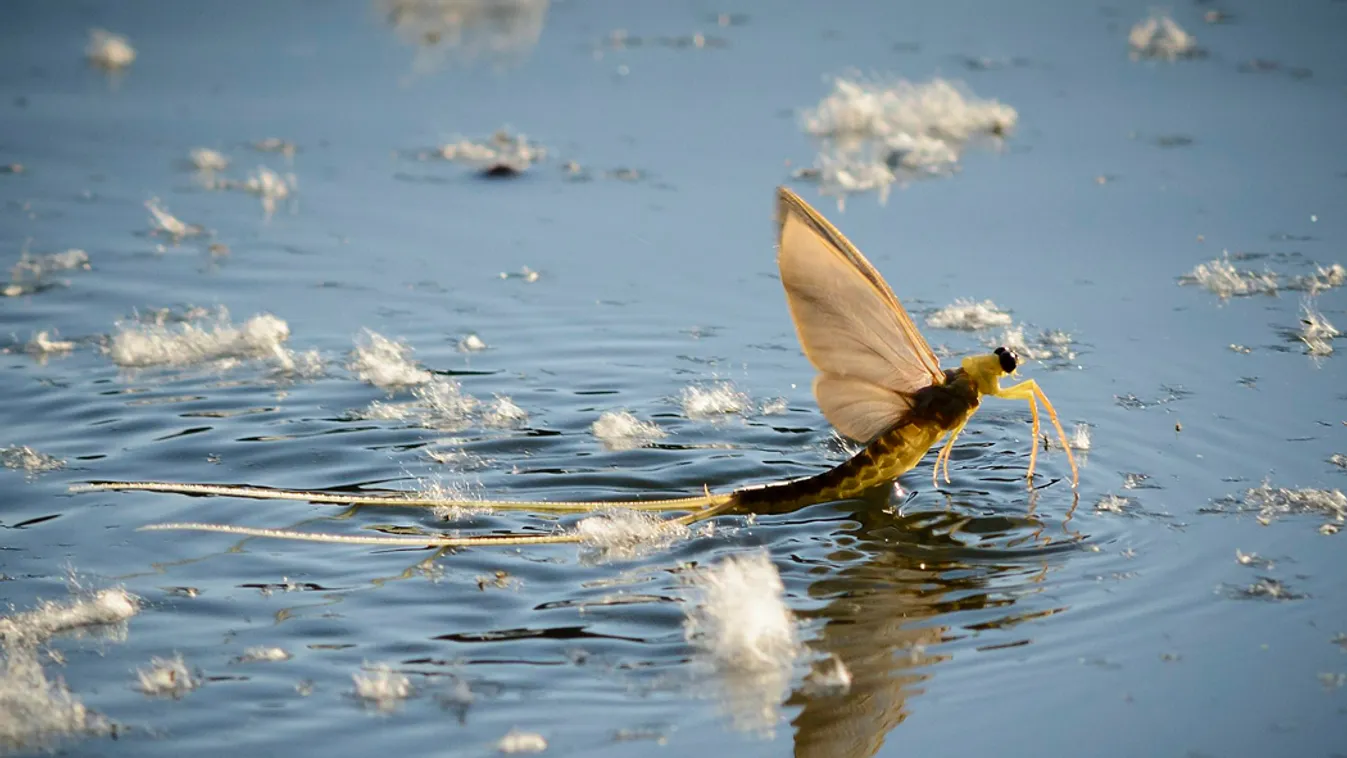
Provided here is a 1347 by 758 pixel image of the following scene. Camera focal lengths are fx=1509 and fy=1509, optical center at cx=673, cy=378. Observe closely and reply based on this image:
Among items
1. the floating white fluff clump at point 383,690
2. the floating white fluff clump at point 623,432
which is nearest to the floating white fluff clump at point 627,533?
the floating white fluff clump at point 623,432

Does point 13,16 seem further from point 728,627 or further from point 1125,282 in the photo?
point 728,627

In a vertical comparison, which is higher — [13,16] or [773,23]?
[13,16]

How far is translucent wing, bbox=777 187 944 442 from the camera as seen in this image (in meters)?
4.21

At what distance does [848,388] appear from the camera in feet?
14.6

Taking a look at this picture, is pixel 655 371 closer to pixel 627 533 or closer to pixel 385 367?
pixel 385 367

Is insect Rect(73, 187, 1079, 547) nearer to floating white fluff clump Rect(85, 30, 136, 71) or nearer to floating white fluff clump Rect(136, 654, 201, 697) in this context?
floating white fluff clump Rect(136, 654, 201, 697)

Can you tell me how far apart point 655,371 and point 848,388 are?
1.47 meters

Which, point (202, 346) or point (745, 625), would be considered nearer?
point (745, 625)

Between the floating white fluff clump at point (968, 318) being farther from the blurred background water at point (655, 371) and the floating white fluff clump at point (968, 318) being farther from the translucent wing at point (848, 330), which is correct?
the translucent wing at point (848, 330)

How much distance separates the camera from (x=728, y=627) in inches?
142

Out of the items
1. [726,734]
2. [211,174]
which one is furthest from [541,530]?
[211,174]

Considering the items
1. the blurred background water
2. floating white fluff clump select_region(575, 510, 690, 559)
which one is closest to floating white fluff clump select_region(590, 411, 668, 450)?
the blurred background water

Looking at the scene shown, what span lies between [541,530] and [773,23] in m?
6.87

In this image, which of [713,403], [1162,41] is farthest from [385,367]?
[1162,41]
